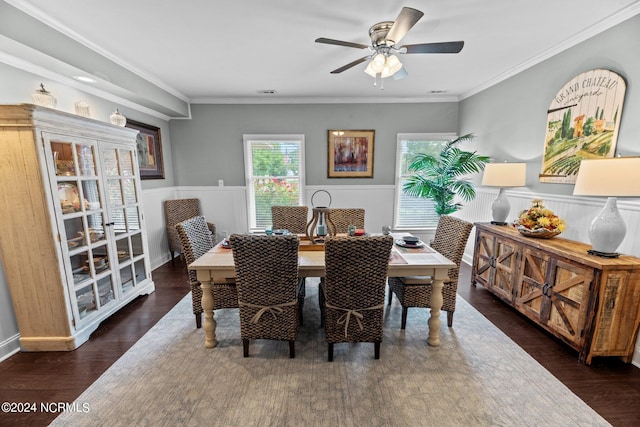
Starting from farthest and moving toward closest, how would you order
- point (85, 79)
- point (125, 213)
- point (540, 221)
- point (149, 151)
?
point (149, 151) → point (125, 213) → point (85, 79) → point (540, 221)

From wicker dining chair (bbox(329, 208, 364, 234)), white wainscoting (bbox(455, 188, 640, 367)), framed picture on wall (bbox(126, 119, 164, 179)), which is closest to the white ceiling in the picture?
framed picture on wall (bbox(126, 119, 164, 179))

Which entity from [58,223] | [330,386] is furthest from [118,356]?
[330,386]

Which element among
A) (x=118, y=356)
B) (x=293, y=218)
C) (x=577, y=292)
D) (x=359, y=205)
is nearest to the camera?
(x=577, y=292)

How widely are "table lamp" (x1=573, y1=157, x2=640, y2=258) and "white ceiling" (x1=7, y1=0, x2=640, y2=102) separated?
3.97 feet

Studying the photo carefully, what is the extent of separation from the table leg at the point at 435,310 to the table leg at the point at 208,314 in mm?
1738

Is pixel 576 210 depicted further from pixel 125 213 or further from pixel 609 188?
pixel 125 213

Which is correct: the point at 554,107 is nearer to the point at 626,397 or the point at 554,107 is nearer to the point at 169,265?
the point at 626,397

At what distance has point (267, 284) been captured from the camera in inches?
71.7

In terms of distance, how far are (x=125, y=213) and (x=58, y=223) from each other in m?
0.77

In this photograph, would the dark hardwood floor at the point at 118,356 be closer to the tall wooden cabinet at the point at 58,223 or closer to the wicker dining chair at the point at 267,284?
the tall wooden cabinet at the point at 58,223

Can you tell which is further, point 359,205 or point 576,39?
point 359,205

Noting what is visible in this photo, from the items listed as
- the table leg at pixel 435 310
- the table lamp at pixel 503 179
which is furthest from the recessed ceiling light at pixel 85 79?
the table lamp at pixel 503 179

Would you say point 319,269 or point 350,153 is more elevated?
point 350,153

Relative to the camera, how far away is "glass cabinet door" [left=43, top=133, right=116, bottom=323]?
79.1 inches
